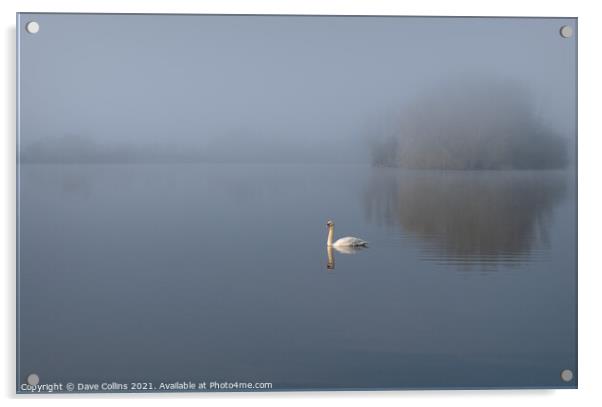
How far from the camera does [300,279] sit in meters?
5.07

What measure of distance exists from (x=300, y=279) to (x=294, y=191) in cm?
43

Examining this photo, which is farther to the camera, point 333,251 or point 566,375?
point 333,251

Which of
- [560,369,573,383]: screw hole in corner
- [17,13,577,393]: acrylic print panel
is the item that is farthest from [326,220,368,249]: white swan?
[560,369,573,383]: screw hole in corner

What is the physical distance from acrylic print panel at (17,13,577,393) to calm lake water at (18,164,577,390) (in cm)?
1

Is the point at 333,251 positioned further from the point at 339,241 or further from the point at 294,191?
the point at 294,191

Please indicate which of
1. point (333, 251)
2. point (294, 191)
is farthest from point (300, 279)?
point (294, 191)

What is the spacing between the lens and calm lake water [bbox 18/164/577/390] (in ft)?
15.9

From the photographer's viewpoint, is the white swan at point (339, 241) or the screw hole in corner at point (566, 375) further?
the white swan at point (339, 241)

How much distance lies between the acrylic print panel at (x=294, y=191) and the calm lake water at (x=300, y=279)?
0.01m

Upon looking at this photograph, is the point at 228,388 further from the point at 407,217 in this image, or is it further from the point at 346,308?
the point at 407,217

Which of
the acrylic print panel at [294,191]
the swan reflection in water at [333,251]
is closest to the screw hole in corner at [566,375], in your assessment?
the acrylic print panel at [294,191]

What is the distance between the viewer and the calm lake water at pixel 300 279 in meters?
4.83

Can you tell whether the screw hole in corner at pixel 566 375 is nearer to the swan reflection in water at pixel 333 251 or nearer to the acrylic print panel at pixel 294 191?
the acrylic print panel at pixel 294 191

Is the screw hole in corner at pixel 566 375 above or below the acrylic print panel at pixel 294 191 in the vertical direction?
below
